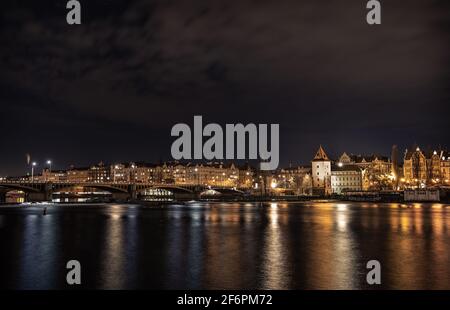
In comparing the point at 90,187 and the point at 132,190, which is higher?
the point at 90,187

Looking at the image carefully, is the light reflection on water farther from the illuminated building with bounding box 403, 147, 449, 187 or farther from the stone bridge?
the illuminated building with bounding box 403, 147, 449, 187

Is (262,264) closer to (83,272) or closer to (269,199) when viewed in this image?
(83,272)

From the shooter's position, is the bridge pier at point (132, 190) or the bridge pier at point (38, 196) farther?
the bridge pier at point (132, 190)

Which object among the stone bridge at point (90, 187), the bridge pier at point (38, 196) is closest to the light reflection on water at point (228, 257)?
the stone bridge at point (90, 187)

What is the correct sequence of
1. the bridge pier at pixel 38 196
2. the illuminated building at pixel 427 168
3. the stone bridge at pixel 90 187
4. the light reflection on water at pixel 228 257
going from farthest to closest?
the illuminated building at pixel 427 168 < the bridge pier at pixel 38 196 < the stone bridge at pixel 90 187 < the light reflection on water at pixel 228 257

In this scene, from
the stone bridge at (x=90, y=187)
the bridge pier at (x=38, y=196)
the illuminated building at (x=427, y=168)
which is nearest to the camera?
the stone bridge at (x=90, y=187)

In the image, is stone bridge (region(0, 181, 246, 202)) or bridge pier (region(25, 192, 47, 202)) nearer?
stone bridge (region(0, 181, 246, 202))

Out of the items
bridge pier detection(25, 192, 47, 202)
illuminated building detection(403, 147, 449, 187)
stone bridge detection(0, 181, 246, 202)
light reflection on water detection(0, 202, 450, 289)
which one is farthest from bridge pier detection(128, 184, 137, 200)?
illuminated building detection(403, 147, 449, 187)

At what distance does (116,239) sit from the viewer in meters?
43.7

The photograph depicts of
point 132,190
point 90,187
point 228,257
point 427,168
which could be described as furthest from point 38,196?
point 427,168

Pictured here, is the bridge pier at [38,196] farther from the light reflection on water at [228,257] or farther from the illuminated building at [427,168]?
the illuminated building at [427,168]

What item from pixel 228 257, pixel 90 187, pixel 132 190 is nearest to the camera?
pixel 228 257

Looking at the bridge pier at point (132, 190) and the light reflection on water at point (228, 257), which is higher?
the bridge pier at point (132, 190)

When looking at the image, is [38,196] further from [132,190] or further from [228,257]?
[228,257]
